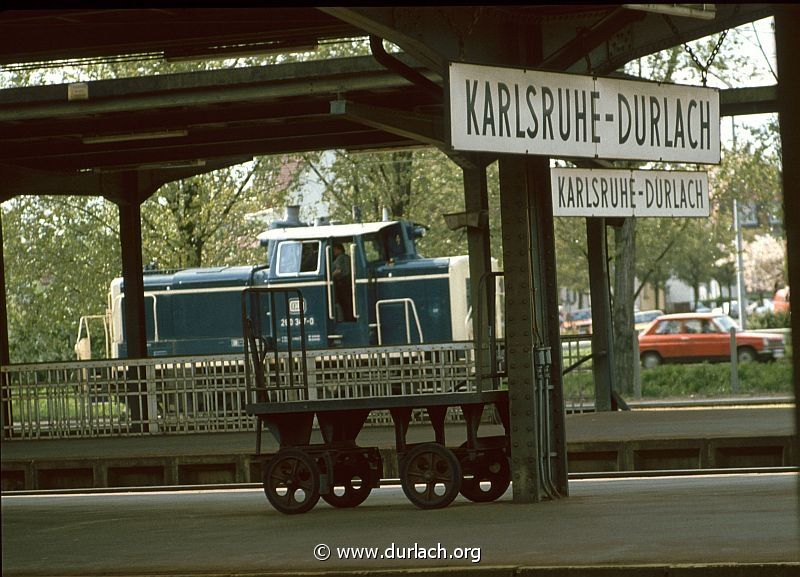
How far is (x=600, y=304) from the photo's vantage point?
21125mm

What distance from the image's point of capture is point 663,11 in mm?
8805

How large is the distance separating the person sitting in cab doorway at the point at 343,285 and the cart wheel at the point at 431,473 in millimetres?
13856

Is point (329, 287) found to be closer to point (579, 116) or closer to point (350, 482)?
point (350, 482)

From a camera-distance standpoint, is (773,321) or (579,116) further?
(773,321)

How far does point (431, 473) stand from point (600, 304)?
33.7ft

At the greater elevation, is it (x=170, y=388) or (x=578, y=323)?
(x=170, y=388)

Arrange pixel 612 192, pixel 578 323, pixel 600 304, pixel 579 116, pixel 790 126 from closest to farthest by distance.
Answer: pixel 790 126
pixel 579 116
pixel 612 192
pixel 600 304
pixel 578 323

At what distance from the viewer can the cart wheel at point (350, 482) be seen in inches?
469

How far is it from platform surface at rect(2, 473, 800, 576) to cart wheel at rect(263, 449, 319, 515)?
0.54 ft

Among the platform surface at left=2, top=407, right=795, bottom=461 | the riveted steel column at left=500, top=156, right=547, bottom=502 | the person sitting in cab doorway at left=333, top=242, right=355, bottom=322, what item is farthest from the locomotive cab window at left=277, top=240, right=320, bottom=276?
the riveted steel column at left=500, top=156, right=547, bottom=502

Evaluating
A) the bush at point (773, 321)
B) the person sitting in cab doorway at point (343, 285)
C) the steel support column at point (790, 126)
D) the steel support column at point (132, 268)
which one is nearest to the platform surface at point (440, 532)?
the steel support column at point (790, 126)

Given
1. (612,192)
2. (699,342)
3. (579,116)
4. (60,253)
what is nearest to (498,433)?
(612,192)

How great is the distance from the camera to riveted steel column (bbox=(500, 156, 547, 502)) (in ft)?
36.6

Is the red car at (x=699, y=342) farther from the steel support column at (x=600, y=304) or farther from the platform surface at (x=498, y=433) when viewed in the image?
the steel support column at (x=600, y=304)
